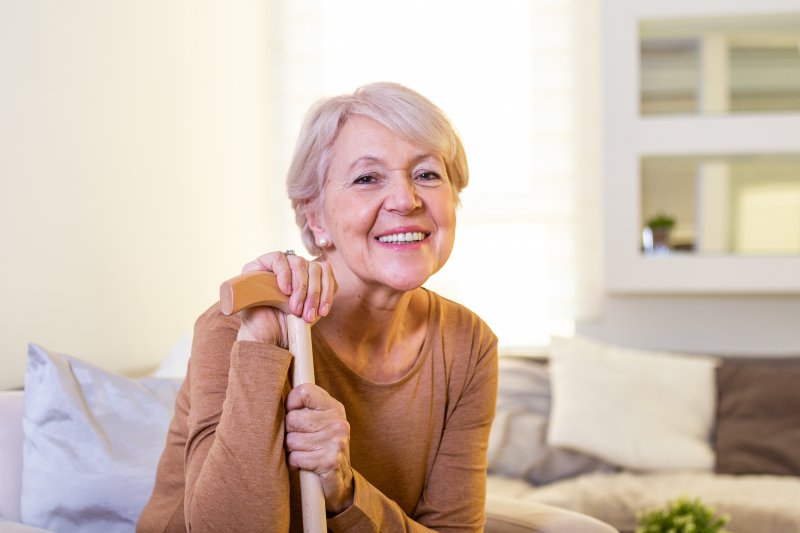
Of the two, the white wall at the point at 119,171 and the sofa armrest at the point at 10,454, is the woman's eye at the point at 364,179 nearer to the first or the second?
the sofa armrest at the point at 10,454

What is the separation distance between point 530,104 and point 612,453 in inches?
61.2

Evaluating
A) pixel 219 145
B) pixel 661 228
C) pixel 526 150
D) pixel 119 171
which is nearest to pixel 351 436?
pixel 119 171

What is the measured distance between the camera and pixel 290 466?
1251 mm

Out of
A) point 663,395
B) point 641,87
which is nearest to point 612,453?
point 663,395

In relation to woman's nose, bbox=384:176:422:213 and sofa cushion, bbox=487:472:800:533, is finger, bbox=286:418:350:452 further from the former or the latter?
sofa cushion, bbox=487:472:800:533

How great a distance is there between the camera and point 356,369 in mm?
1574

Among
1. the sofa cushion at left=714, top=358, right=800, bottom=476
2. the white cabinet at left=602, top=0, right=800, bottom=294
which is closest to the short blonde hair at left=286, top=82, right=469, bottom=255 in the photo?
the sofa cushion at left=714, top=358, right=800, bottom=476

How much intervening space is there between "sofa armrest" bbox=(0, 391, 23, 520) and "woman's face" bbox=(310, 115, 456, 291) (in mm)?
733

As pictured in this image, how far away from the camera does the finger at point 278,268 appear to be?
1235mm

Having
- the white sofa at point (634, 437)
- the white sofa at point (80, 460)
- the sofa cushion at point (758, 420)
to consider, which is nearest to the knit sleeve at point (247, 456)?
the white sofa at point (80, 460)

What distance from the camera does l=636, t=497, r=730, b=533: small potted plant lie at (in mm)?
1945

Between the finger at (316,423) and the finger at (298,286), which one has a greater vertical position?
the finger at (298,286)

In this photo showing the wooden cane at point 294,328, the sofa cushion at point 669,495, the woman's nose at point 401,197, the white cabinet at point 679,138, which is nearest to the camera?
the wooden cane at point 294,328

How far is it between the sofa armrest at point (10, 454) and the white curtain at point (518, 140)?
2.27m
